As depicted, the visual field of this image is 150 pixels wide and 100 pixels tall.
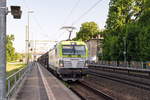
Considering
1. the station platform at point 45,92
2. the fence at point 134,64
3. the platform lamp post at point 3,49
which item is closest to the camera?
the platform lamp post at point 3,49

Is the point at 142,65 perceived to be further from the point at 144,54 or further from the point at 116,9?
the point at 116,9

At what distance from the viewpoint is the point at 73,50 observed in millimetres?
17188

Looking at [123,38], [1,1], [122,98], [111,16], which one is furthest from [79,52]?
[111,16]

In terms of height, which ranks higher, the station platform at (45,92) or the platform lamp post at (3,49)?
the platform lamp post at (3,49)

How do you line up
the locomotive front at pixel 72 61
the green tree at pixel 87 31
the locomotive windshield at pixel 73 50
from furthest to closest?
the green tree at pixel 87 31 → the locomotive windshield at pixel 73 50 → the locomotive front at pixel 72 61

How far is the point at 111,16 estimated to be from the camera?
42.2m

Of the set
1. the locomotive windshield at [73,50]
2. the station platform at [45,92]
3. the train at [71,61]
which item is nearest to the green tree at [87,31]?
the locomotive windshield at [73,50]

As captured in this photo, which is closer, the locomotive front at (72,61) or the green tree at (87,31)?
the locomotive front at (72,61)

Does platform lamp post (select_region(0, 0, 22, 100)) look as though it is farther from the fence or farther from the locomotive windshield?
the fence

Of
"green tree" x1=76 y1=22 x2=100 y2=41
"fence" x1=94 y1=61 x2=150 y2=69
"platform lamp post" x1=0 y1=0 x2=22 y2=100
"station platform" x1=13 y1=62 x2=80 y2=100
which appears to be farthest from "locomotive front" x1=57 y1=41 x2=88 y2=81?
"green tree" x1=76 y1=22 x2=100 y2=41

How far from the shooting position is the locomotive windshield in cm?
1699

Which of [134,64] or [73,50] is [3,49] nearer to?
[73,50]

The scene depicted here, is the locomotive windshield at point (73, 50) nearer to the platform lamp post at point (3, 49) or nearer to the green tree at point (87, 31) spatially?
the platform lamp post at point (3, 49)

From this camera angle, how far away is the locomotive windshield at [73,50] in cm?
1699
